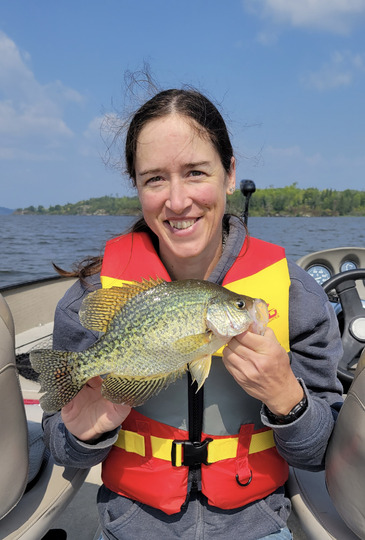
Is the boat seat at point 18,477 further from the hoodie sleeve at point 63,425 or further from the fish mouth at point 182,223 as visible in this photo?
the fish mouth at point 182,223

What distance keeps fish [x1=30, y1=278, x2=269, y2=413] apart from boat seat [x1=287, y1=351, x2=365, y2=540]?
49cm

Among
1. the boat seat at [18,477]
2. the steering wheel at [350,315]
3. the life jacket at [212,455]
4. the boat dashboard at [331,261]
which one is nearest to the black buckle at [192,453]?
the life jacket at [212,455]

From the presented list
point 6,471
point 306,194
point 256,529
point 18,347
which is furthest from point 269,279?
point 306,194

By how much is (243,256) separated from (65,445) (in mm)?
1317

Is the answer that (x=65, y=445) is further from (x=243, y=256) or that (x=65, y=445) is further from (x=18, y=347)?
(x=18, y=347)

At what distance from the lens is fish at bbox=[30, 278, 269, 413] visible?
1747 millimetres

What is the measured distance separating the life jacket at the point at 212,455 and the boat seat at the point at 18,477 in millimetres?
297

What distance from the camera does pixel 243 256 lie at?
2.42 m

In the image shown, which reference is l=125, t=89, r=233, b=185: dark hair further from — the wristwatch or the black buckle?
the black buckle

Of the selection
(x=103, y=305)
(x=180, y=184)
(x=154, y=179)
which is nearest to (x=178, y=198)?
(x=180, y=184)

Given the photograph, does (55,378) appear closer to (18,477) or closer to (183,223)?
(18,477)

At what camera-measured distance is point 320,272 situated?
4812mm

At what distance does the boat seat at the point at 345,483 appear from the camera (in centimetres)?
167

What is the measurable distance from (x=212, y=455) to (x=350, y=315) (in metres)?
1.99
